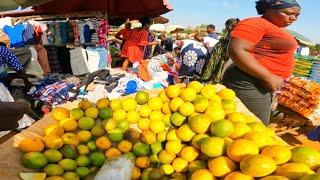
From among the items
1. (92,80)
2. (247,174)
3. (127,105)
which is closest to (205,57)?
(92,80)

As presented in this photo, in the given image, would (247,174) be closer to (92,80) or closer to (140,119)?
(140,119)

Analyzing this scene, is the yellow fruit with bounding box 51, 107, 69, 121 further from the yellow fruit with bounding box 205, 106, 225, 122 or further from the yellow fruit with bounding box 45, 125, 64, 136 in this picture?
the yellow fruit with bounding box 205, 106, 225, 122

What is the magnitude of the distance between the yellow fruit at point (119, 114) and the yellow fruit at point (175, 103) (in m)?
0.30

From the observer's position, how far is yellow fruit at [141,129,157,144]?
7.08ft

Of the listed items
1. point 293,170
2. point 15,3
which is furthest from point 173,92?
point 15,3

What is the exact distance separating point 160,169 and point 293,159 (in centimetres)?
72

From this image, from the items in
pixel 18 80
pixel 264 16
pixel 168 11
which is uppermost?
pixel 264 16

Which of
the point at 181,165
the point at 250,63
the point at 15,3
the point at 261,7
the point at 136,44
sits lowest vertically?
the point at 136,44

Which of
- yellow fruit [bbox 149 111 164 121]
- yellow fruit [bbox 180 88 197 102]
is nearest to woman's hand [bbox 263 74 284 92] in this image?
yellow fruit [bbox 180 88 197 102]

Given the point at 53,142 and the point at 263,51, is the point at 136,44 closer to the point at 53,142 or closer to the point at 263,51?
the point at 263,51

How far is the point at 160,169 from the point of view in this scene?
1968mm

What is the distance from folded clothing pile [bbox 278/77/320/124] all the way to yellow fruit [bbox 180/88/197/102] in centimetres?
390

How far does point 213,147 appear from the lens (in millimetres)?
1674

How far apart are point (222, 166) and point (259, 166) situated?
0.20 m
